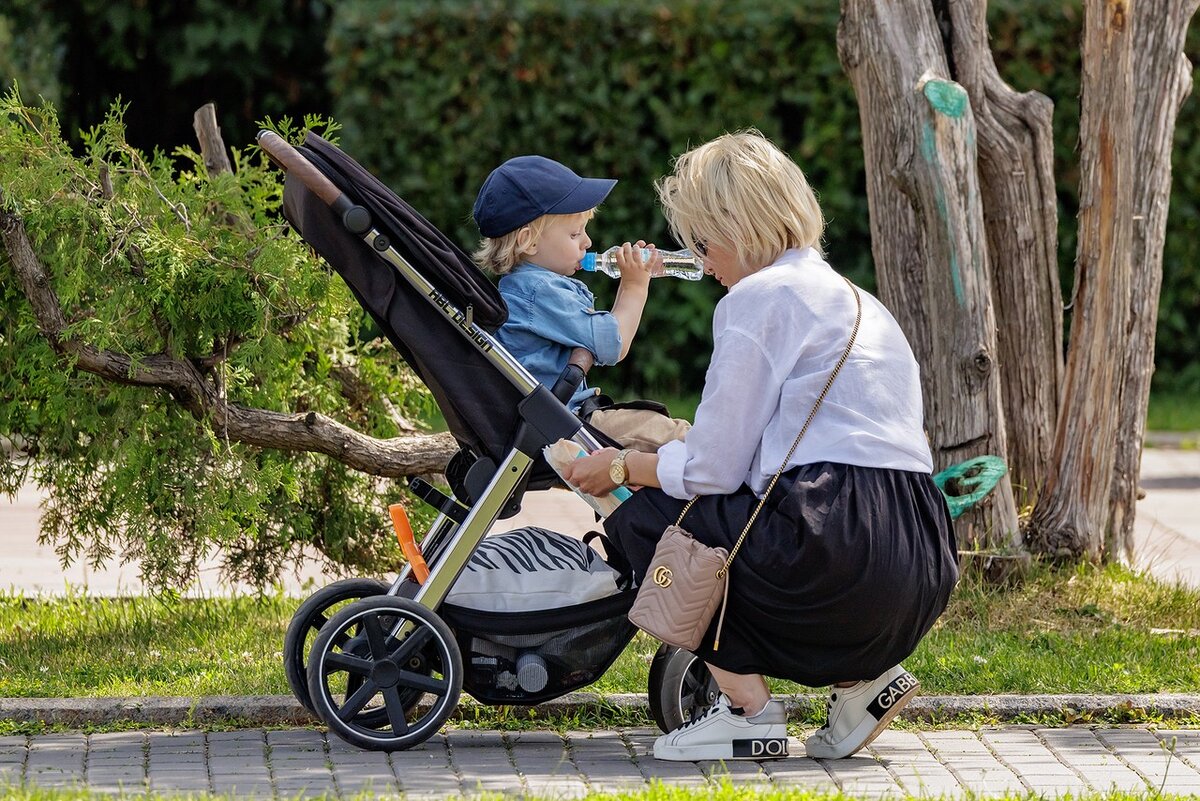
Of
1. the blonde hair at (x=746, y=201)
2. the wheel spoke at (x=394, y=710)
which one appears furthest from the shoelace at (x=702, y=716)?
the blonde hair at (x=746, y=201)

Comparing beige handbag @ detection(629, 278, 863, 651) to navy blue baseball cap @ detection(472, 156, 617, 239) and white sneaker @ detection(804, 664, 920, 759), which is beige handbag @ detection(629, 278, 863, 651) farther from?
navy blue baseball cap @ detection(472, 156, 617, 239)

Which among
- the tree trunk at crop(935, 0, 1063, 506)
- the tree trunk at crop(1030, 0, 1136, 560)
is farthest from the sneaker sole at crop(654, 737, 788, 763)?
the tree trunk at crop(935, 0, 1063, 506)

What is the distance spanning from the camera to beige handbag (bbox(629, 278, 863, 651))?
3836 mm

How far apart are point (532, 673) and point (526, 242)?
1.11m

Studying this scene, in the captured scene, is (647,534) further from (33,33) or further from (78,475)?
(33,33)

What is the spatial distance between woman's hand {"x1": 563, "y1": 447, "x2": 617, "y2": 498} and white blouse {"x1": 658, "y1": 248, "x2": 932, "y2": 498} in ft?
0.43

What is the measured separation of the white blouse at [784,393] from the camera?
3.87 metres

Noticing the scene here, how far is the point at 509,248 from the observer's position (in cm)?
440

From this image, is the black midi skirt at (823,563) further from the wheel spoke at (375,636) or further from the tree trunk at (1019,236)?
the tree trunk at (1019,236)

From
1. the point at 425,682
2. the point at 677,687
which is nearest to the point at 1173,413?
the point at 677,687

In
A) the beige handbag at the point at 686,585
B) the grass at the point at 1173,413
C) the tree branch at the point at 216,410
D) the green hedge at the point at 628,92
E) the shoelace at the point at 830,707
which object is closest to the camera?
the beige handbag at the point at 686,585

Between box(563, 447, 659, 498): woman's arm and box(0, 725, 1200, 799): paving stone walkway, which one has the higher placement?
box(563, 447, 659, 498): woman's arm

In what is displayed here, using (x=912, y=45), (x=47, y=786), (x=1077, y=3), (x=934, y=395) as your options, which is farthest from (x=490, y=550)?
(x=1077, y=3)

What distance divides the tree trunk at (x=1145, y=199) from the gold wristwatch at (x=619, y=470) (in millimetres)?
2646
